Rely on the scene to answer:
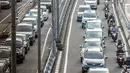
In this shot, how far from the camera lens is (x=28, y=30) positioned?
143ft

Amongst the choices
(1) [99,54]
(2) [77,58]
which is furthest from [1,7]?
(1) [99,54]

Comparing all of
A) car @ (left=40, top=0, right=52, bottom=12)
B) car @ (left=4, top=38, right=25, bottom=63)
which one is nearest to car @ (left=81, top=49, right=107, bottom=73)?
car @ (left=4, top=38, right=25, bottom=63)

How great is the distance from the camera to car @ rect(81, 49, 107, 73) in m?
34.2

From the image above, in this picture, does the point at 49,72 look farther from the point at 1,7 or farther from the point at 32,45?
the point at 1,7

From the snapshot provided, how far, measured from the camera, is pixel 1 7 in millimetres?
62562

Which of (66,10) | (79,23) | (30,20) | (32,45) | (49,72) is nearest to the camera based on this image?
(49,72)

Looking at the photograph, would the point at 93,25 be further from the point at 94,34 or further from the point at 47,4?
the point at 47,4

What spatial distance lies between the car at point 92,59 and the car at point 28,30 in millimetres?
8241

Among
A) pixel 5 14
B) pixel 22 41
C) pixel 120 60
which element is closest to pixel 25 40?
pixel 22 41

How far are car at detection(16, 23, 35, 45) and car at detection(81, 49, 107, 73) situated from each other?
824 centimetres

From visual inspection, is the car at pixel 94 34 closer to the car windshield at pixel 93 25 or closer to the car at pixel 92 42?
the car at pixel 92 42

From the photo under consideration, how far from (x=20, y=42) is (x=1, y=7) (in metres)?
26.1

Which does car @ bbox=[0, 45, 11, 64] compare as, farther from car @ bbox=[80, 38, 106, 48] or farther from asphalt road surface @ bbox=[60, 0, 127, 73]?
car @ bbox=[80, 38, 106, 48]

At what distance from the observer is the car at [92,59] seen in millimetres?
34156
